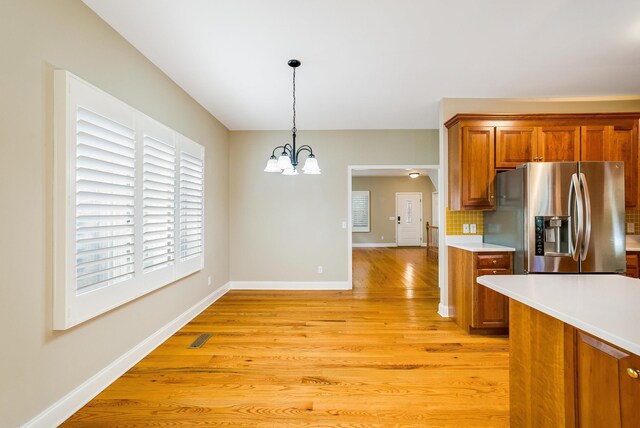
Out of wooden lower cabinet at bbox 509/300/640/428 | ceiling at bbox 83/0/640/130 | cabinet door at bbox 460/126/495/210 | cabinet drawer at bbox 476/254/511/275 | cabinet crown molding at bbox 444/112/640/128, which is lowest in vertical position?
wooden lower cabinet at bbox 509/300/640/428

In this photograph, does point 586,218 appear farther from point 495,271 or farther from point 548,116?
point 548,116

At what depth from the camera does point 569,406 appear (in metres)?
1.11

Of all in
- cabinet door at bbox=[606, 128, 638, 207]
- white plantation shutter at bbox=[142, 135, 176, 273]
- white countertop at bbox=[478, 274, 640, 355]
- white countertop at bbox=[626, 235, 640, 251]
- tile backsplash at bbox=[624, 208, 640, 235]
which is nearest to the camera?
white countertop at bbox=[478, 274, 640, 355]

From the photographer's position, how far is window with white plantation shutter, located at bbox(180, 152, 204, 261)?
319 cm

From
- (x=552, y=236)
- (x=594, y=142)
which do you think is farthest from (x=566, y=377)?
(x=594, y=142)

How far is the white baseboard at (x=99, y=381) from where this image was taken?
1657mm

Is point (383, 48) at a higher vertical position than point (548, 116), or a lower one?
higher

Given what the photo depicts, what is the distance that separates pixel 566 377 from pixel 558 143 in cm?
307

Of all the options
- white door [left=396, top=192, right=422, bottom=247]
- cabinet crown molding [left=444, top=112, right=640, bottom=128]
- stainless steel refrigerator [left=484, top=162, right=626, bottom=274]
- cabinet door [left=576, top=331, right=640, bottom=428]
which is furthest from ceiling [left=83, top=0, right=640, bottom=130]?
white door [left=396, top=192, right=422, bottom=247]

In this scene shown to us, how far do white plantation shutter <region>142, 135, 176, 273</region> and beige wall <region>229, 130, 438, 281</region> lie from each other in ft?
6.02

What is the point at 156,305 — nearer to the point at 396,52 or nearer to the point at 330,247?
the point at 330,247

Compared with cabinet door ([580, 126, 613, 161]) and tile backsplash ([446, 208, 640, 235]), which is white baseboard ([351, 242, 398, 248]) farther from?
cabinet door ([580, 126, 613, 161])

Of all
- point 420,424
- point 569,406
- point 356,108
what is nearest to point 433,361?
point 420,424

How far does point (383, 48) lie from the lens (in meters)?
2.44
